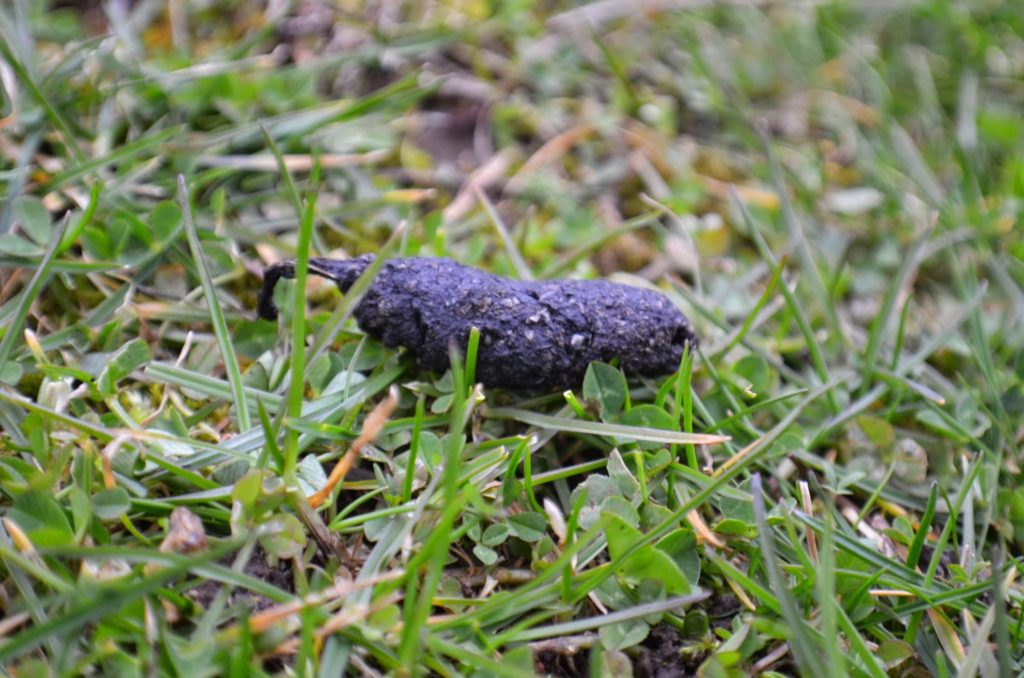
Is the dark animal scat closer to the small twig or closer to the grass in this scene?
the grass

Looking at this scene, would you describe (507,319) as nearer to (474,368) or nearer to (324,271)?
(474,368)

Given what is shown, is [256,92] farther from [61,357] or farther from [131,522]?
[131,522]

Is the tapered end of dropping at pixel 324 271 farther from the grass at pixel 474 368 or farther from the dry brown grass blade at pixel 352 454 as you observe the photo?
the dry brown grass blade at pixel 352 454

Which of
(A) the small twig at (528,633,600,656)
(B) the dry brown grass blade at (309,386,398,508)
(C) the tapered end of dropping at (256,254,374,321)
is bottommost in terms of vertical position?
(A) the small twig at (528,633,600,656)

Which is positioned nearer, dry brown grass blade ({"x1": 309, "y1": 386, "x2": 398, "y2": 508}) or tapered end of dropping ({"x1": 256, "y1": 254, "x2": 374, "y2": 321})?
dry brown grass blade ({"x1": 309, "y1": 386, "x2": 398, "y2": 508})

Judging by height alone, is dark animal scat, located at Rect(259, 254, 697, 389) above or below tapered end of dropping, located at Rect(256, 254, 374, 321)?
below

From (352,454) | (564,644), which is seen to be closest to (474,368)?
(352,454)

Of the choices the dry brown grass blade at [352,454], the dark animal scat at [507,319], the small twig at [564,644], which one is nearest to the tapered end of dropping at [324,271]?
the dark animal scat at [507,319]

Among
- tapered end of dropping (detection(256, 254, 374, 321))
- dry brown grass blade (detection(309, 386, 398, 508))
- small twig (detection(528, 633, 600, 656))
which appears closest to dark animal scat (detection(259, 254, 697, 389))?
tapered end of dropping (detection(256, 254, 374, 321))

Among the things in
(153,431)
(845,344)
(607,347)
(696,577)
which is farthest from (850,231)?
(153,431)
